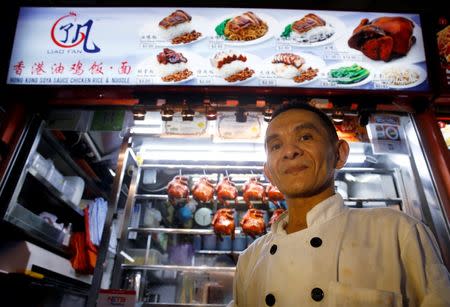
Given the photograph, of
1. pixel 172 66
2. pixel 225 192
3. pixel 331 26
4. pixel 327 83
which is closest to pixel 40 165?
pixel 172 66

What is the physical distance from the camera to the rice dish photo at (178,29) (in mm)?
4645

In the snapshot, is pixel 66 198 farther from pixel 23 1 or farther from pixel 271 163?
pixel 271 163

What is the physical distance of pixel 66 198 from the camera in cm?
559

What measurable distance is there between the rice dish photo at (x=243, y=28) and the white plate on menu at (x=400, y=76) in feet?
5.81

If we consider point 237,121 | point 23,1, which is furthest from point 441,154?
point 23,1

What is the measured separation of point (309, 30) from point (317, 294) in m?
4.04

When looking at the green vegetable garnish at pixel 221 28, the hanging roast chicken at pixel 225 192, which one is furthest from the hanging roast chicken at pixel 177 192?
the green vegetable garnish at pixel 221 28

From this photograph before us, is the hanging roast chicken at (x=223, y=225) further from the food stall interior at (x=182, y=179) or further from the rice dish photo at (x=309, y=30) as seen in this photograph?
the rice dish photo at (x=309, y=30)

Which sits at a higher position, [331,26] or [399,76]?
[331,26]

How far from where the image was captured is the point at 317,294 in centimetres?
165

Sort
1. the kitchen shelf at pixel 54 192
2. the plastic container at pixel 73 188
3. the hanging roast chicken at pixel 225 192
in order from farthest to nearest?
the plastic container at pixel 73 188 < the hanging roast chicken at pixel 225 192 < the kitchen shelf at pixel 54 192

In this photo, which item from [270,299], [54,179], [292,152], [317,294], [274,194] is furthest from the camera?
[54,179]

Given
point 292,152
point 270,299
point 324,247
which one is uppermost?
point 292,152

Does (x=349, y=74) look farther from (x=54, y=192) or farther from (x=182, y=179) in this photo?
(x=54, y=192)
